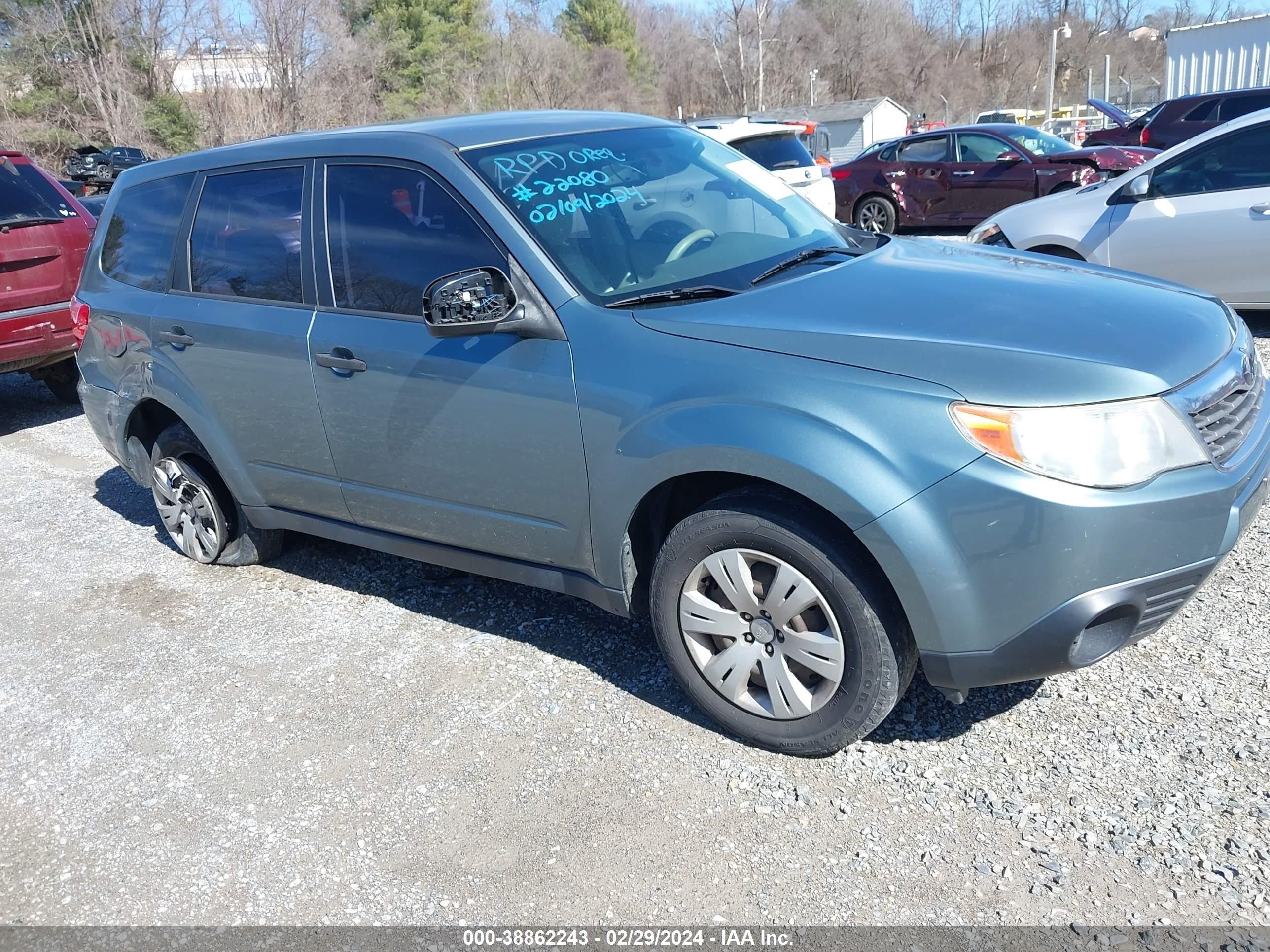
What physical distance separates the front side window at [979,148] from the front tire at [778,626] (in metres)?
12.1

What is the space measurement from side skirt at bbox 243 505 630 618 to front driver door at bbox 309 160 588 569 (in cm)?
5

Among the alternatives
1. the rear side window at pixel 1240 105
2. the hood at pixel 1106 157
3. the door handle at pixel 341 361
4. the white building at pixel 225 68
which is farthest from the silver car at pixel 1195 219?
the white building at pixel 225 68

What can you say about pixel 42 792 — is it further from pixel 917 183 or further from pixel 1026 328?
pixel 917 183

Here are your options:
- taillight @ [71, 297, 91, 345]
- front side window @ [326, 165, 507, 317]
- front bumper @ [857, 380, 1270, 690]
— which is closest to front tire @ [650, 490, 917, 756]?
front bumper @ [857, 380, 1270, 690]

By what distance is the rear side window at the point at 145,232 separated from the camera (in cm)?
470

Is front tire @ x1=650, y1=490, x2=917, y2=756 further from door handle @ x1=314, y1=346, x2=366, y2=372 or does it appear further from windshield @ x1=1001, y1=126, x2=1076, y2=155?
windshield @ x1=1001, y1=126, x2=1076, y2=155

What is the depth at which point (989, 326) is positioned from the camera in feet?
9.61

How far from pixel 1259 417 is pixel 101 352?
480 centimetres

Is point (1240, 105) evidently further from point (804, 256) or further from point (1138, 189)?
point (804, 256)

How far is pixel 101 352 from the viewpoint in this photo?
16.9 ft

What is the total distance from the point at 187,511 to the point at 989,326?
12.7 ft

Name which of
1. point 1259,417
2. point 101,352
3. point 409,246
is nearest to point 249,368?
point 409,246

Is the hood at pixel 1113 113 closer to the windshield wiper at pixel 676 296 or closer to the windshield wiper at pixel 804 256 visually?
the windshield wiper at pixel 804 256

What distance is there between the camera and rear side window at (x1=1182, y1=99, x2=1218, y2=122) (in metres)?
15.5
